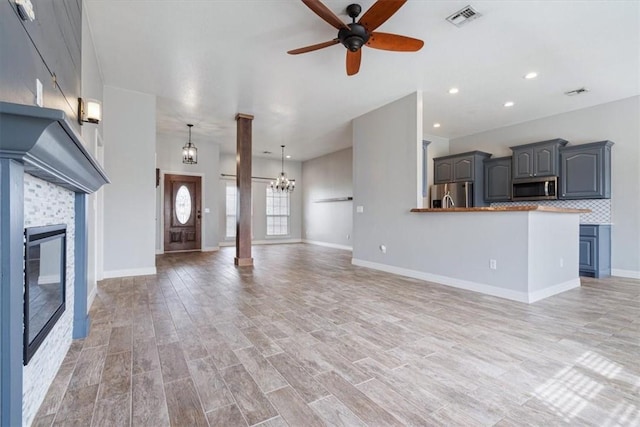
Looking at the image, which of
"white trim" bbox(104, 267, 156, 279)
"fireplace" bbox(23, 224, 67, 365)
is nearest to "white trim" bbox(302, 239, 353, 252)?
"white trim" bbox(104, 267, 156, 279)

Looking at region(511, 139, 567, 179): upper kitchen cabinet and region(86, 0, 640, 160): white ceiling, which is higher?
region(86, 0, 640, 160): white ceiling

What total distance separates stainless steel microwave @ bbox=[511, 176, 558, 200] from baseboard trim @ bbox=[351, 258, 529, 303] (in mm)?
2999

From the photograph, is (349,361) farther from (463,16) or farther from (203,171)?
(203,171)

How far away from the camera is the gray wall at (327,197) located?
851 centimetres

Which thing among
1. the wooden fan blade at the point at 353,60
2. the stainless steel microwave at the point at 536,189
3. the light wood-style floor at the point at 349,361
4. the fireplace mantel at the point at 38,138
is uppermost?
the wooden fan blade at the point at 353,60

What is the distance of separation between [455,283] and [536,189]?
314cm

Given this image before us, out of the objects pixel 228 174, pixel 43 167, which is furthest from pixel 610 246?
pixel 228 174

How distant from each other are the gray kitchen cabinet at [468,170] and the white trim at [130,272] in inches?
253

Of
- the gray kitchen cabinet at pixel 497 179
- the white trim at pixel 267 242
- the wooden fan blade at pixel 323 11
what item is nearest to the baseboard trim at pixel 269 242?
the white trim at pixel 267 242

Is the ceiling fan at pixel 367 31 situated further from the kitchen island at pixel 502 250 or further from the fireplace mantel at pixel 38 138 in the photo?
the kitchen island at pixel 502 250

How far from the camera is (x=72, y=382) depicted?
1.74 meters

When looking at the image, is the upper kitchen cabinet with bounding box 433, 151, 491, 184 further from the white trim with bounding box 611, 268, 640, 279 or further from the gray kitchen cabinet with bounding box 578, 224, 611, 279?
the white trim with bounding box 611, 268, 640, 279

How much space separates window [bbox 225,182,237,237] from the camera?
364 inches

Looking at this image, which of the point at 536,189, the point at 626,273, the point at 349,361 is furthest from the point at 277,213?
the point at 626,273
